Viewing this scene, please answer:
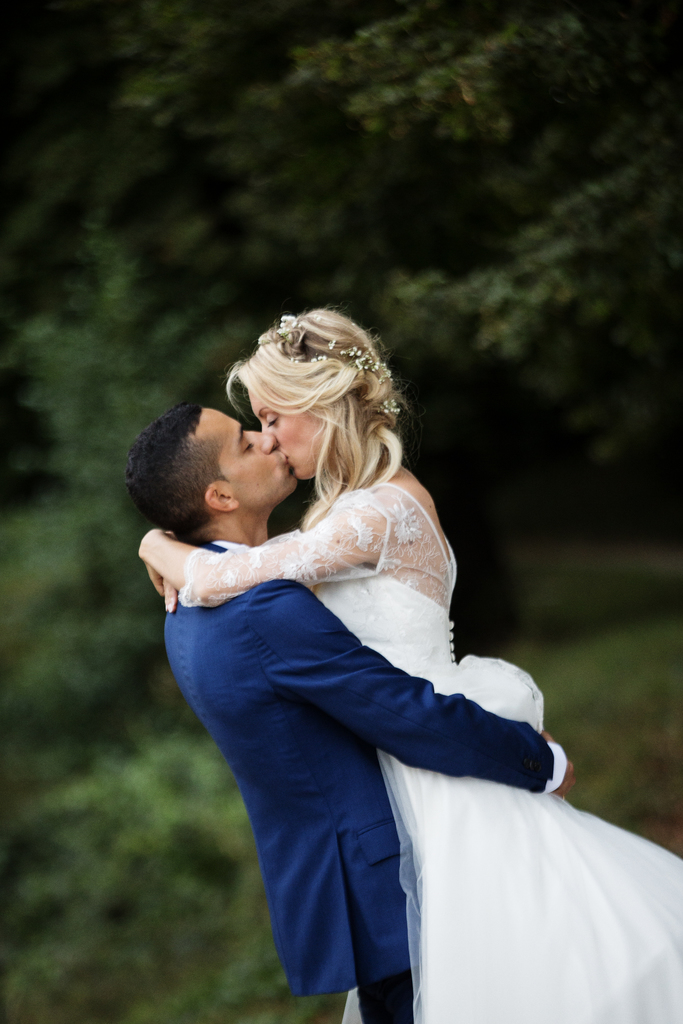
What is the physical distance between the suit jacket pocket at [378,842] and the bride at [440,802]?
3 cm

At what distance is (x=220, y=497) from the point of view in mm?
2379

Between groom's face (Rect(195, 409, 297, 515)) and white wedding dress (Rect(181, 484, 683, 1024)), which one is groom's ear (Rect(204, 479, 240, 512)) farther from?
white wedding dress (Rect(181, 484, 683, 1024))

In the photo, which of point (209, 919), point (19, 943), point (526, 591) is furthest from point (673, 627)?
point (19, 943)

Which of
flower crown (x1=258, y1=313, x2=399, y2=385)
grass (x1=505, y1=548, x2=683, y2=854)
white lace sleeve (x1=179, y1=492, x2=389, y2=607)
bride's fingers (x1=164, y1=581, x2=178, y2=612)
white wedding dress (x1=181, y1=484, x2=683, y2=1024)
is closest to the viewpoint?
white wedding dress (x1=181, y1=484, x2=683, y2=1024)

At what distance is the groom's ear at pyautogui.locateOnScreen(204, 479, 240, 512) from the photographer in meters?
2.35

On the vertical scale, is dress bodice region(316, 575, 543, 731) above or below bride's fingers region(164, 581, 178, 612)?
below

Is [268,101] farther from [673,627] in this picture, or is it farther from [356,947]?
[673,627]

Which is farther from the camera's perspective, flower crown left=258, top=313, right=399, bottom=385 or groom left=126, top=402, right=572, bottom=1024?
flower crown left=258, top=313, right=399, bottom=385

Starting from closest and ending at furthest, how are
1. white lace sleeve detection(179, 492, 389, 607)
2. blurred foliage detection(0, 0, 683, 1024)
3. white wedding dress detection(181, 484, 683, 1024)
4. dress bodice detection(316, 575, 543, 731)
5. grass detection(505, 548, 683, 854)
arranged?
white wedding dress detection(181, 484, 683, 1024) → white lace sleeve detection(179, 492, 389, 607) → dress bodice detection(316, 575, 543, 731) → blurred foliage detection(0, 0, 683, 1024) → grass detection(505, 548, 683, 854)

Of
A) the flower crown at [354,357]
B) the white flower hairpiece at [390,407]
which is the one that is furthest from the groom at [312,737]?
the white flower hairpiece at [390,407]

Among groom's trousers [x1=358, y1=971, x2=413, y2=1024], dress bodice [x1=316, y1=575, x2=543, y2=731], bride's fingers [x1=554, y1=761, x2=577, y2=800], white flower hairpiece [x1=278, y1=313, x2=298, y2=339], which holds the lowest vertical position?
groom's trousers [x1=358, y1=971, x2=413, y2=1024]

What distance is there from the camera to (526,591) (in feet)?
44.7

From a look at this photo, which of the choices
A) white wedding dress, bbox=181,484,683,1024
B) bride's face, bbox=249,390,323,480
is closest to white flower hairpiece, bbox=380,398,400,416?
bride's face, bbox=249,390,323,480

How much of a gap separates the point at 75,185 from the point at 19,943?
6372 mm
